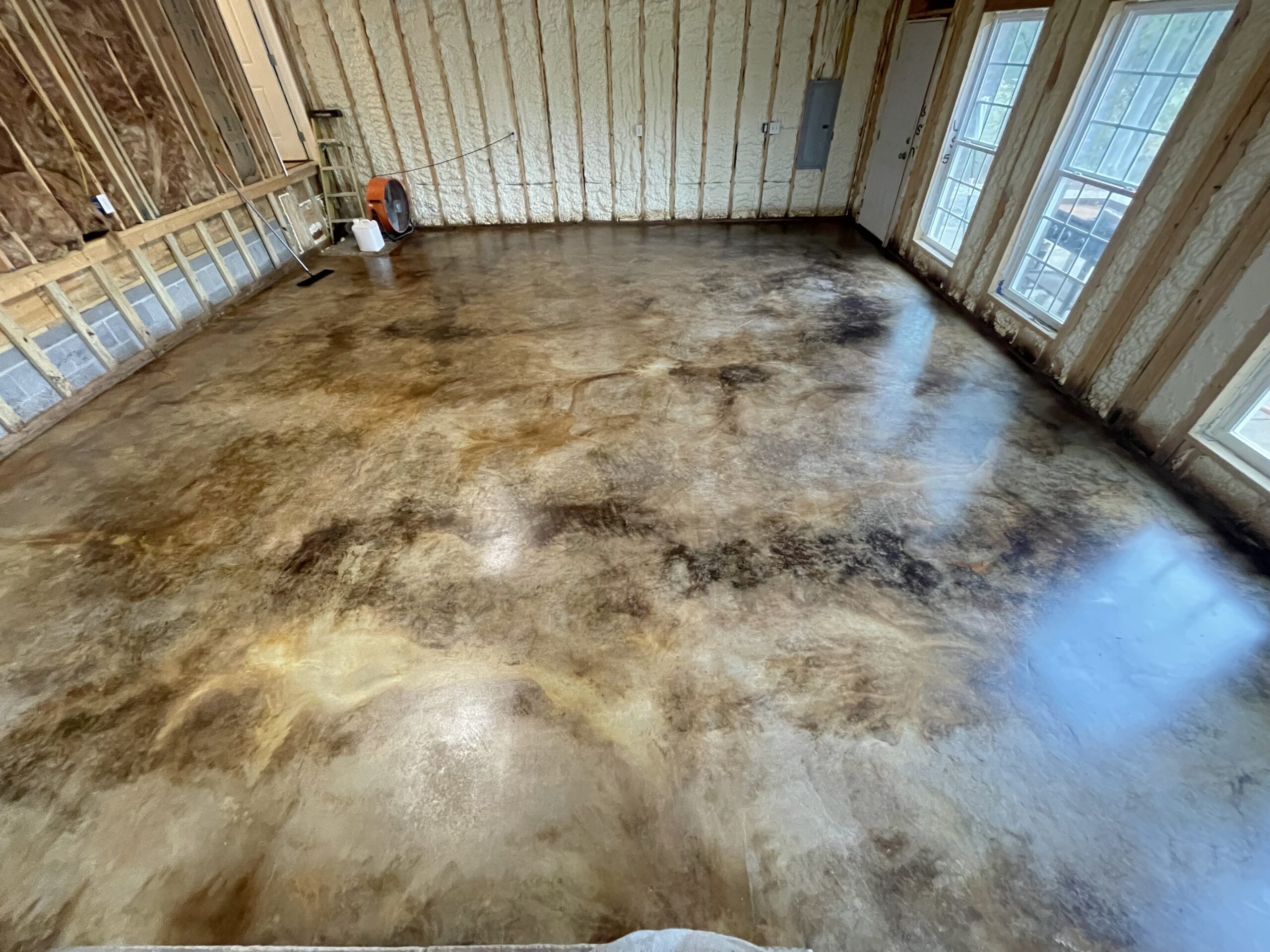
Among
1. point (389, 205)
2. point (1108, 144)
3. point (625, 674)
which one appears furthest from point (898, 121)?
point (625, 674)

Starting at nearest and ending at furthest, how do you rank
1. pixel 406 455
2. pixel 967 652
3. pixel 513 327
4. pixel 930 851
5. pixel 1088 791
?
1. pixel 930 851
2. pixel 1088 791
3. pixel 967 652
4. pixel 406 455
5. pixel 513 327

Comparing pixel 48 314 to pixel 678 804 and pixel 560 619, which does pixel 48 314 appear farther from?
pixel 678 804

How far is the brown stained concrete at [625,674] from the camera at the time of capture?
161cm

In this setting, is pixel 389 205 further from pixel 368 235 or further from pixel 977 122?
pixel 977 122

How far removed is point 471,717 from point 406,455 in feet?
5.93

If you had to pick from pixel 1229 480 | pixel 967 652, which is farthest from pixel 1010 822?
pixel 1229 480

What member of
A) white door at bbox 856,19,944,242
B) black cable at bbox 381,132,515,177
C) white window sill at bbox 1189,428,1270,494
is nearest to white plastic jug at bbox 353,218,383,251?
black cable at bbox 381,132,515,177

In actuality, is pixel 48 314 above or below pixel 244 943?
above

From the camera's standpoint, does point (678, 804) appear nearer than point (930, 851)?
No

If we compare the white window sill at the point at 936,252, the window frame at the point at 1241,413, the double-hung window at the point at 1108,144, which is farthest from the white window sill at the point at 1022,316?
the window frame at the point at 1241,413

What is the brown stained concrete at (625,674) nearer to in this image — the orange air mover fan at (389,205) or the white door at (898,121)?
the white door at (898,121)

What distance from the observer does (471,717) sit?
6.66ft

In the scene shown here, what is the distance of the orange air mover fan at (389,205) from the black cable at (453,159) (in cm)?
19

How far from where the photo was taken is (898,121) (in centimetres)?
591
